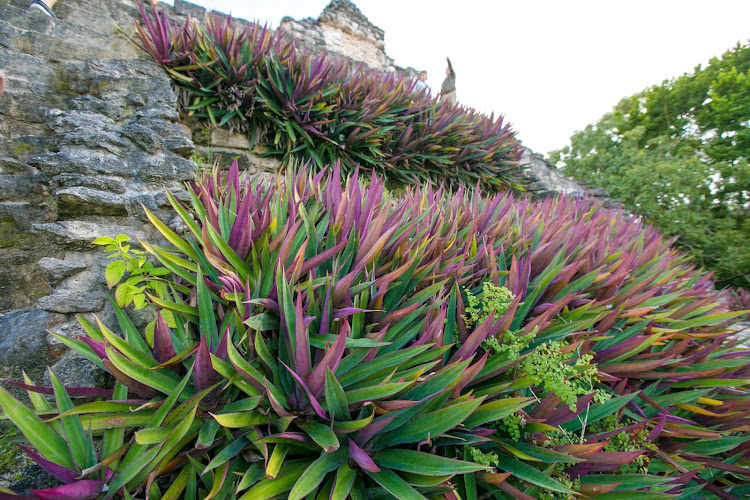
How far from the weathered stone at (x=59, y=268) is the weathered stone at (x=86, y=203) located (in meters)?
0.30

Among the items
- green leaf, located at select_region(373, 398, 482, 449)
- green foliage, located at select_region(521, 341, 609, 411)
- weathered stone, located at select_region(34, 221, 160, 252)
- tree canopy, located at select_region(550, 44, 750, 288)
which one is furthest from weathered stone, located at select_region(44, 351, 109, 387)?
tree canopy, located at select_region(550, 44, 750, 288)

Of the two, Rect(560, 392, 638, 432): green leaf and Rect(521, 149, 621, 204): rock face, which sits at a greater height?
Rect(521, 149, 621, 204): rock face

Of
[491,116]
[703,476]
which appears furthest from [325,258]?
[491,116]

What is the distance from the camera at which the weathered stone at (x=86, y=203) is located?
65.2 inches

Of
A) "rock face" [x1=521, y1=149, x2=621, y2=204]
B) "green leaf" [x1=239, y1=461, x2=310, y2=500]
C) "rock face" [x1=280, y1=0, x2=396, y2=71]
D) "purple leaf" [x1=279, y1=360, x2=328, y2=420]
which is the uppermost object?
"rock face" [x1=280, y1=0, x2=396, y2=71]

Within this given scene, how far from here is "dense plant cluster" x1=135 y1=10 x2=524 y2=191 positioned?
3.14 metres

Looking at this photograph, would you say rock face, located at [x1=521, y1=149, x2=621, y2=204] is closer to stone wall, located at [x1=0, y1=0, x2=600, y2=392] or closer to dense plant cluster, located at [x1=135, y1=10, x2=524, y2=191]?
dense plant cluster, located at [x1=135, y1=10, x2=524, y2=191]

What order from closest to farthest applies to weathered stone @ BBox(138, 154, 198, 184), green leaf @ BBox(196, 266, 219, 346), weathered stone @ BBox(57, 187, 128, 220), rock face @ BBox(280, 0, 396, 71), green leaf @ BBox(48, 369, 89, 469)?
green leaf @ BBox(48, 369, 89, 469) < green leaf @ BBox(196, 266, 219, 346) < weathered stone @ BBox(57, 187, 128, 220) < weathered stone @ BBox(138, 154, 198, 184) < rock face @ BBox(280, 0, 396, 71)

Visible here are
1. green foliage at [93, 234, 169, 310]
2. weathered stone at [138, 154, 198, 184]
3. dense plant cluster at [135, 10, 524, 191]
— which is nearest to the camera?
green foliage at [93, 234, 169, 310]

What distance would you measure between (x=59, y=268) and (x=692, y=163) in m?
8.50

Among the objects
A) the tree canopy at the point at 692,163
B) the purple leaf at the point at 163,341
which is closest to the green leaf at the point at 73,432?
the purple leaf at the point at 163,341

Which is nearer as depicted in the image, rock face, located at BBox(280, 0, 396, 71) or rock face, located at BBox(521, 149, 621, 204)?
rock face, located at BBox(521, 149, 621, 204)

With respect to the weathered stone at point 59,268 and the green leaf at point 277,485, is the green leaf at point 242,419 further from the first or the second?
the weathered stone at point 59,268

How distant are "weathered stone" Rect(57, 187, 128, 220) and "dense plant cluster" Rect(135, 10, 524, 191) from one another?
1.63m
